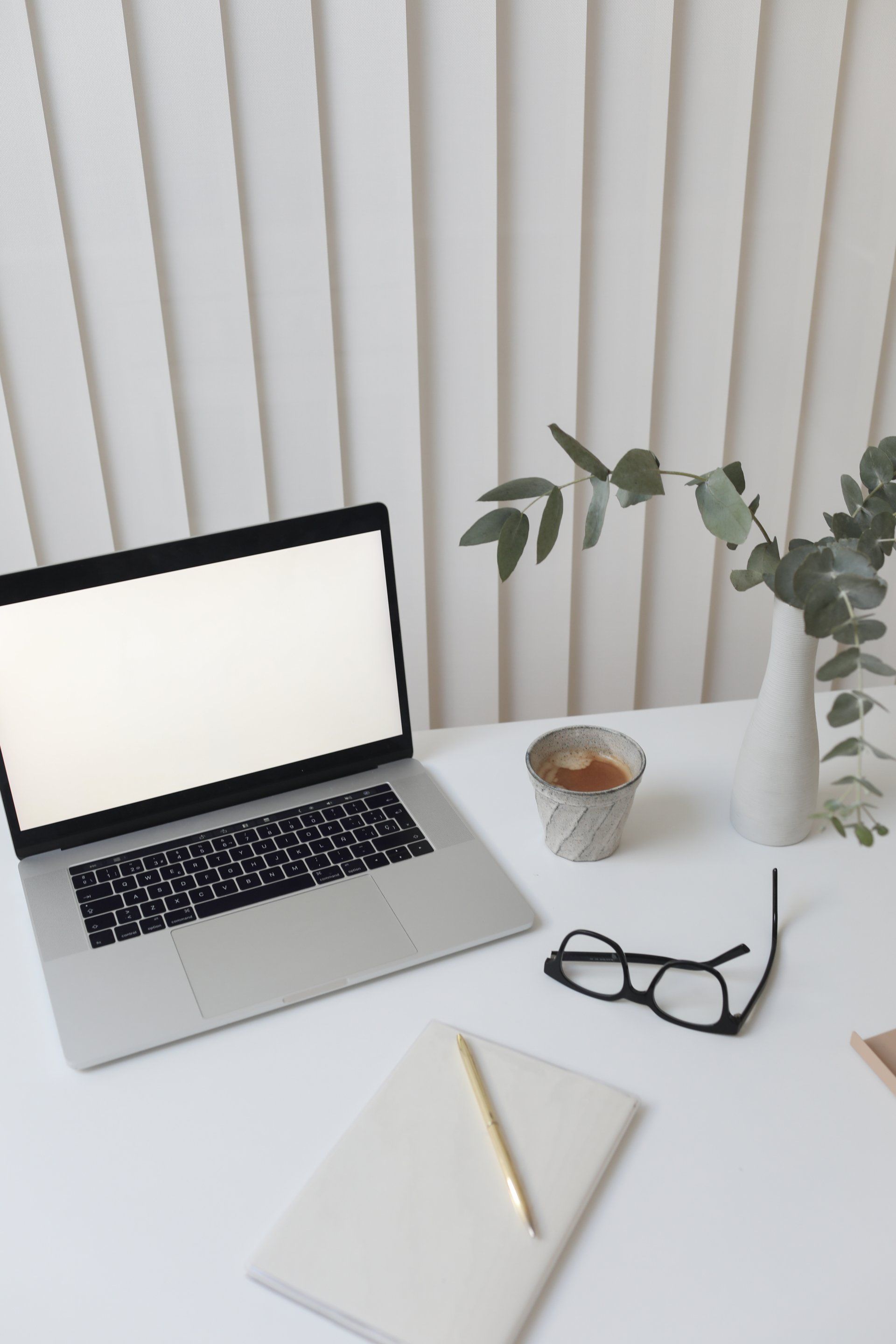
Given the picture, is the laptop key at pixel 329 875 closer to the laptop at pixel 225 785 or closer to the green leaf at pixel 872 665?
the laptop at pixel 225 785

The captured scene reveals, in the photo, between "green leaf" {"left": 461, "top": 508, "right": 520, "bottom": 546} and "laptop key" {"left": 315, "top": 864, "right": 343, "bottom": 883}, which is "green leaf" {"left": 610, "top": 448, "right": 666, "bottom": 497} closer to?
"green leaf" {"left": 461, "top": 508, "right": 520, "bottom": 546}

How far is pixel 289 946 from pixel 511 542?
352 millimetres

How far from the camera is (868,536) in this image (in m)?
0.81

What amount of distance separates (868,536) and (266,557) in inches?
19.3

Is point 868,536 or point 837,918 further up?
point 868,536

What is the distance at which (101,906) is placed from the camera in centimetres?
84

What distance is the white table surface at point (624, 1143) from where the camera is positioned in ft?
1.85

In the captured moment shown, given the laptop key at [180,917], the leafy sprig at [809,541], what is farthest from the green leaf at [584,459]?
the laptop key at [180,917]

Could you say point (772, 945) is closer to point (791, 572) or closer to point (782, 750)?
point (782, 750)

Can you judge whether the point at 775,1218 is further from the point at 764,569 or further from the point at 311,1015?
the point at 764,569

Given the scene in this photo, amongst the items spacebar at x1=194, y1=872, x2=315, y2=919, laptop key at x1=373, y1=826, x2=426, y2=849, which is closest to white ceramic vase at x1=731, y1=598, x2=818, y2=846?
laptop key at x1=373, y1=826, x2=426, y2=849

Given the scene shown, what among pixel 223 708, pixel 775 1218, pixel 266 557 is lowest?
pixel 775 1218

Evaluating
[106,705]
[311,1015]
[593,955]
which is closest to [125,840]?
[106,705]

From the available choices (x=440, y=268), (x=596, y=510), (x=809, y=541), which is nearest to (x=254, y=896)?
(x=596, y=510)
